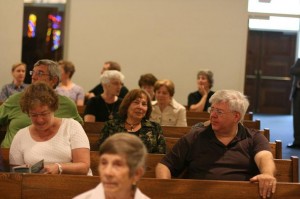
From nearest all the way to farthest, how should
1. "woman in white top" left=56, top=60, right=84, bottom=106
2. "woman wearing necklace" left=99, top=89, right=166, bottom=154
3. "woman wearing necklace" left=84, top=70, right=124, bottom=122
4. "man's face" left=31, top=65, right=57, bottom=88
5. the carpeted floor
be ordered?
"woman wearing necklace" left=99, top=89, right=166, bottom=154
"man's face" left=31, top=65, right=57, bottom=88
"woman wearing necklace" left=84, top=70, right=124, bottom=122
"woman in white top" left=56, top=60, right=84, bottom=106
the carpeted floor

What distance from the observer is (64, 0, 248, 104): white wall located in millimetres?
10117

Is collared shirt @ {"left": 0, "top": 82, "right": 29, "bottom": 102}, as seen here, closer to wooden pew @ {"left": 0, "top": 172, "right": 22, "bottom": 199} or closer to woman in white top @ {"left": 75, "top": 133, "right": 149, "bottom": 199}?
wooden pew @ {"left": 0, "top": 172, "right": 22, "bottom": 199}

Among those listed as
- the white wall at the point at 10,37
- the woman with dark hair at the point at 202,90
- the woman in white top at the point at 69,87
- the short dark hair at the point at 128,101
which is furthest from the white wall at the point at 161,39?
the short dark hair at the point at 128,101

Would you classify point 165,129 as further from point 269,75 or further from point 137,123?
point 269,75

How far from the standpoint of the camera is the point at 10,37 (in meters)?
9.67

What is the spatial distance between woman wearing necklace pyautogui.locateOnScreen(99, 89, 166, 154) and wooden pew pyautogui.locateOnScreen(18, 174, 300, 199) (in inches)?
59.5

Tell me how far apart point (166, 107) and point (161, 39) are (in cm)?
322

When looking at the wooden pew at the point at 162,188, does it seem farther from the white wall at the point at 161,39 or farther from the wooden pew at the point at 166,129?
the white wall at the point at 161,39

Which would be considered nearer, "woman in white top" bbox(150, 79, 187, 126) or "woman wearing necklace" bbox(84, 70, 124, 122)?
"woman wearing necklace" bbox(84, 70, 124, 122)

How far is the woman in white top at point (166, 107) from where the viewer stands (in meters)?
7.09

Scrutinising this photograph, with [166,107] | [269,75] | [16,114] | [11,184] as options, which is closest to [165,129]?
[166,107]

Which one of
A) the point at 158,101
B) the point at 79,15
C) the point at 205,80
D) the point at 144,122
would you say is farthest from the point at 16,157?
the point at 79,15

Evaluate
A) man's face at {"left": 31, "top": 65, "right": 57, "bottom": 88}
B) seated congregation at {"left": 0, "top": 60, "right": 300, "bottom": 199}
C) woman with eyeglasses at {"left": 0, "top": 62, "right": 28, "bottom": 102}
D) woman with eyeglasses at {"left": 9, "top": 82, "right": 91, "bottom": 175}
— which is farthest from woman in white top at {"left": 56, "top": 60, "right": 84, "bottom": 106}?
woman with eyeglasses at {"left": 9, "top": 82, "right": 91, "bottom": 175}

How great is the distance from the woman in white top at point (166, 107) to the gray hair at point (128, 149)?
169 inches
